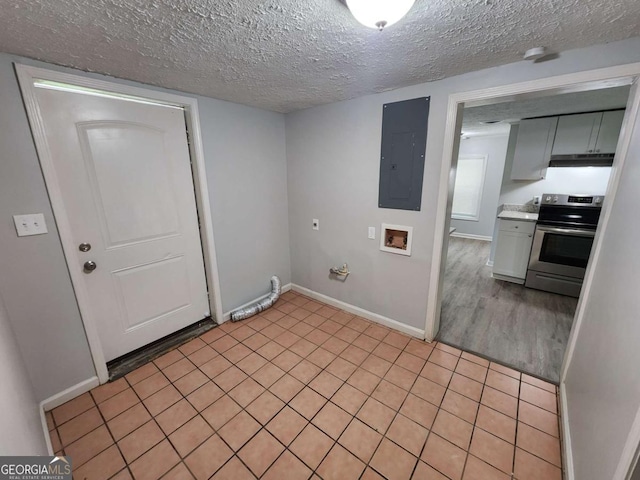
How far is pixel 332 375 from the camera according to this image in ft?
6.36

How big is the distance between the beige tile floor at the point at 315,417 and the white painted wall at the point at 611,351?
1.10 feet

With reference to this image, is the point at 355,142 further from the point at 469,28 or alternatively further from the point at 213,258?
the point at 213,258

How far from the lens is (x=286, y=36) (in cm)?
121

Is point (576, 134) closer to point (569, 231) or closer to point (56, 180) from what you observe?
point (569, 231)

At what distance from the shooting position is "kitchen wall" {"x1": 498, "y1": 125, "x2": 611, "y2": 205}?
3.07 meters

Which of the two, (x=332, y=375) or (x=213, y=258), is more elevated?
(x=213, y=258)

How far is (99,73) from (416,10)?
1.89 m

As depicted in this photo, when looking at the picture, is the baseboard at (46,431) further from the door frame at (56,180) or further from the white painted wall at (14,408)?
the door frame at (56,180)

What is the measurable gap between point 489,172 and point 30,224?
6715 mm

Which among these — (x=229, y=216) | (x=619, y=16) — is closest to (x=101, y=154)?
(x=229, y=216)

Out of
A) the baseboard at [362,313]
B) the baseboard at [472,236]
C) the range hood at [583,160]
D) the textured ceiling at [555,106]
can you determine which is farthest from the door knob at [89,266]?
the baseboard at [472,236]

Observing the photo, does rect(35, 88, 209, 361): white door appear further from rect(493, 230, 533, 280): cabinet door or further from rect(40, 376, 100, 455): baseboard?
rect(493, 230, 533, 280): cabinet door

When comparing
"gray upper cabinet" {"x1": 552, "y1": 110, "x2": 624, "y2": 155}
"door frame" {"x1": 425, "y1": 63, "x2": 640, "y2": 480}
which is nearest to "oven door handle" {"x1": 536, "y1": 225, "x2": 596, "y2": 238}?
"gray upper cabinet" {"x1": 552, "y1": 110, "x2": 624, "y2": 155}

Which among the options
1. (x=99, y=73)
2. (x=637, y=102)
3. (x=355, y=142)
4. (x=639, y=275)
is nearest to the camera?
(x=639, y=275)
